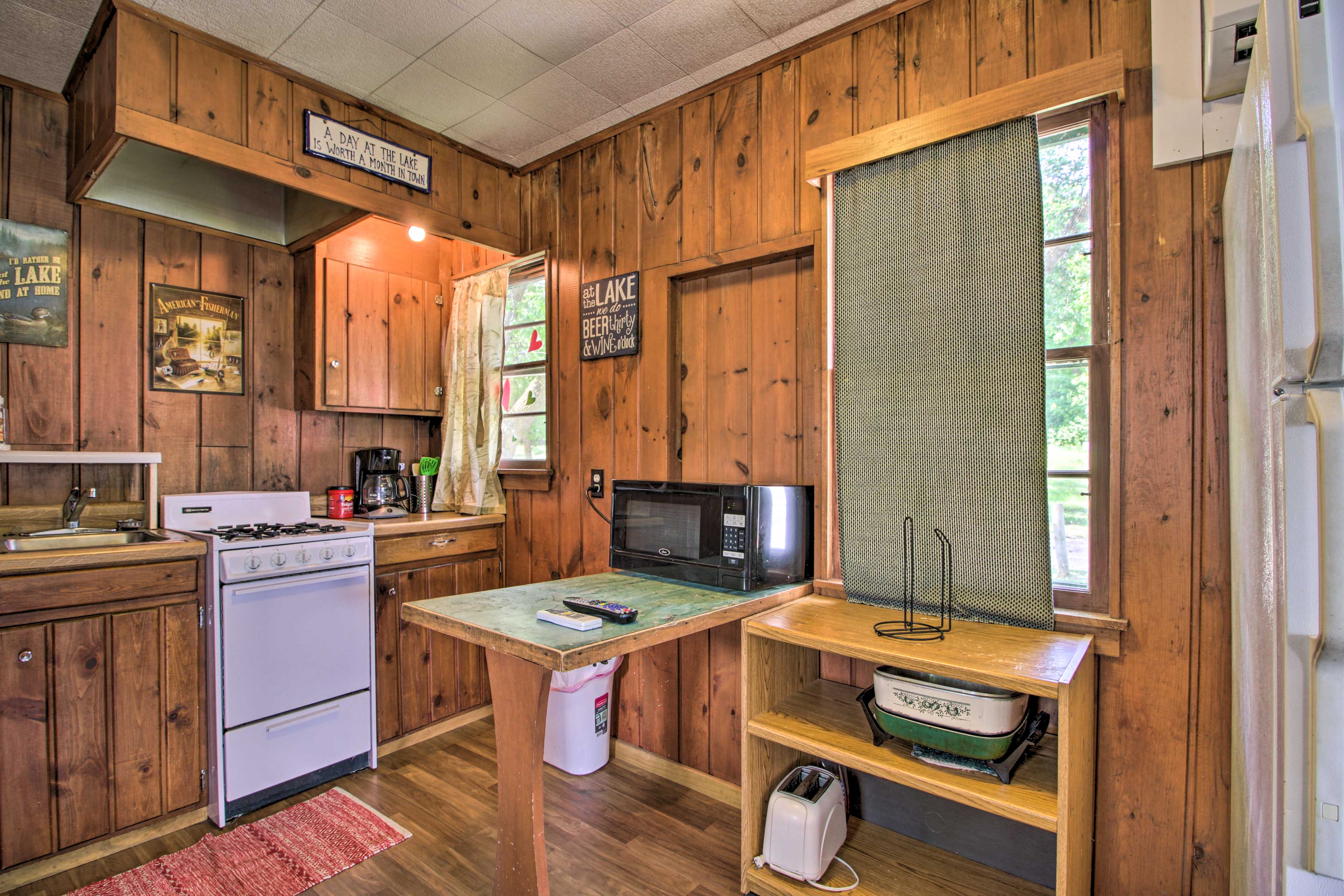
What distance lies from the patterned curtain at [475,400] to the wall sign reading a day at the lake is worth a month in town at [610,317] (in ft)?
1.93

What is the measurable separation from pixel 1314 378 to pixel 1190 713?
1.17 metres

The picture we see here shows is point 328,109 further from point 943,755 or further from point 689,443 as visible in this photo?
point 943,755

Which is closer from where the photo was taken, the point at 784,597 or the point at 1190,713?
the point at 1190,713

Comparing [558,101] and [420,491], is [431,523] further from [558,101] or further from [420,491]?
[558,101]

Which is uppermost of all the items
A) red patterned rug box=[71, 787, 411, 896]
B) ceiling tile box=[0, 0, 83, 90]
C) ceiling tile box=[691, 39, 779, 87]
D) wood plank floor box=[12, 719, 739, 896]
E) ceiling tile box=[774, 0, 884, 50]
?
ceiling tile box=[691, 39, 779, 87]

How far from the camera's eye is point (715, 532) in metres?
2.02

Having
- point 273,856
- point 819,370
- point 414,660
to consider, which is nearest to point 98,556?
point 273,856

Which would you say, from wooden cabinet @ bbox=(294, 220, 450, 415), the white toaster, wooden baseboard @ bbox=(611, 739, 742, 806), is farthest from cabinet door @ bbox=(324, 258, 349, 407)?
the white toaster

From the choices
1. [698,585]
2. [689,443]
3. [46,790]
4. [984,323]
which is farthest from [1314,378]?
[46,790]

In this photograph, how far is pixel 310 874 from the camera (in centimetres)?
193

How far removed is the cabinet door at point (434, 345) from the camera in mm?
3391

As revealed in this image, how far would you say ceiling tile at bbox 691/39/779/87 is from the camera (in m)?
2.22

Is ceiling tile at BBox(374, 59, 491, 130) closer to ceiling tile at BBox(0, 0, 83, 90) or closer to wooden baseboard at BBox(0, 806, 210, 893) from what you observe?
ceiling tile at BBox(0, 0, 83, 90)

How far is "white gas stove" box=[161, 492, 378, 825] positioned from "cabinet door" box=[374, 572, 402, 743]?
2.5 inches
